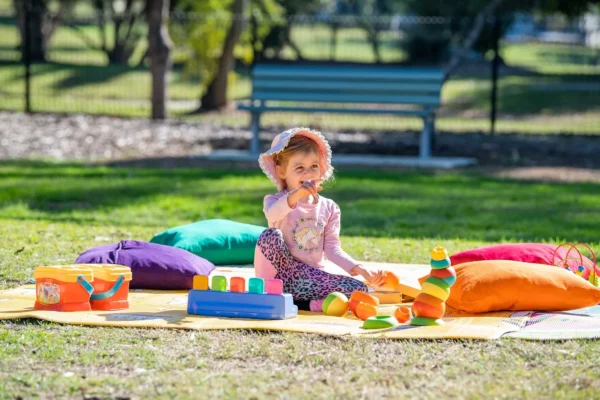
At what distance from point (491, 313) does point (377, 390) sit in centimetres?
172

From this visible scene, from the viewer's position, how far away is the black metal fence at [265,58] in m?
20.2

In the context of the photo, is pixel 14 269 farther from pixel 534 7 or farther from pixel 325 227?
pixel 534 7

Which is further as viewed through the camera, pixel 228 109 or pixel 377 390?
pixel 228 109

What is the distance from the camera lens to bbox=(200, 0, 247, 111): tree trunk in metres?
20.2

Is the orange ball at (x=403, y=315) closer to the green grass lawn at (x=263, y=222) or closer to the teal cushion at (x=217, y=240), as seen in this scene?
the green grass lawn at (x=263, y=222)

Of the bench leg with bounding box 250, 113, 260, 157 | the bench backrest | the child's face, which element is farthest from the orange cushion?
the bench leg with bounding box 250, 113, 260, 157

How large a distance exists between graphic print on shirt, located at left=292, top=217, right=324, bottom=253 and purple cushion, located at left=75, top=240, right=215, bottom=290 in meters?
0.84

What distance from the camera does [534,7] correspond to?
2923cm

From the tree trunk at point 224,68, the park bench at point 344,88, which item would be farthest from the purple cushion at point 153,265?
the tree trunk at point 224,68

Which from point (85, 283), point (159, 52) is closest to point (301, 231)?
point (85, 283)

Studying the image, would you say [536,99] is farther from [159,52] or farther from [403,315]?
[403,315]

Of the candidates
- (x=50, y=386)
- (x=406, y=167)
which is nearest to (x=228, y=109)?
(x=406, y=167)

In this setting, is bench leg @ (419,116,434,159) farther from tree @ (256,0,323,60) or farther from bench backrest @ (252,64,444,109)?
tree @ (256,0,323,60)

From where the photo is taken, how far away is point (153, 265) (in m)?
6.37
